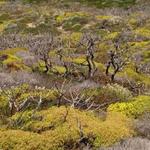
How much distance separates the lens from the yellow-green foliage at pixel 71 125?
1594 centimetres

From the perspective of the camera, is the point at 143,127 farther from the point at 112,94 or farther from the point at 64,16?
the point at 64,16

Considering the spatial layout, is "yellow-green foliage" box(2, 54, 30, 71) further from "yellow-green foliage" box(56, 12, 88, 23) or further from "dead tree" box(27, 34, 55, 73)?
"yellow-green foliage" box(56, 12, 88, 23)

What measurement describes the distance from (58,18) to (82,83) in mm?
56838

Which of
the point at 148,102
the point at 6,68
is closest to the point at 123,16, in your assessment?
the point at 6,68

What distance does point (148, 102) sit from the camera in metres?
20.7

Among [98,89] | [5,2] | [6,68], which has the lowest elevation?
[5,2]

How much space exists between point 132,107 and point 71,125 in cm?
423

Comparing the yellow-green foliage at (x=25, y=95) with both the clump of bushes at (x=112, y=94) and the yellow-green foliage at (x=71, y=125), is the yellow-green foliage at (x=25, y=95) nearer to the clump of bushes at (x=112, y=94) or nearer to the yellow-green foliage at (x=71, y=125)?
the yellow-green foliage at (x=71, y=125)

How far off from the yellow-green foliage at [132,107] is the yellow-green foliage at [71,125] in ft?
2.67

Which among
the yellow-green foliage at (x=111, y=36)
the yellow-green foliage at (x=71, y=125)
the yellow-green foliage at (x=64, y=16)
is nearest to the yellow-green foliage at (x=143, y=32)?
the yellow-green foliage at (x=111, y=36)

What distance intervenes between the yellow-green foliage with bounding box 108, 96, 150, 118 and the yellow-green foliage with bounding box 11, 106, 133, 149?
0.81 metres

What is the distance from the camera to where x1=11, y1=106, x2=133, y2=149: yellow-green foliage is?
15.9m

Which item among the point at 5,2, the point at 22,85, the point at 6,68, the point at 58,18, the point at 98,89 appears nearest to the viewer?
the point at 98,89

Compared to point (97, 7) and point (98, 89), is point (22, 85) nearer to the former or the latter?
point (98, 89)
